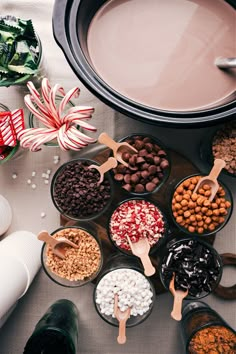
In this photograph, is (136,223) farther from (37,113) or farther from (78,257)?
(37,113)

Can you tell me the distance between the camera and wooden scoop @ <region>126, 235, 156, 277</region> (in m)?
1.35

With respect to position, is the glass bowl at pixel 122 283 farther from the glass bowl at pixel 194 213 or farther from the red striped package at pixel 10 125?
the red striped package at pixel 10 125

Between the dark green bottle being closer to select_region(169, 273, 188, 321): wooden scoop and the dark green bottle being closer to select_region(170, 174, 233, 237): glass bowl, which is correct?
select_region(169, 273, 188, 321): wooden scoop

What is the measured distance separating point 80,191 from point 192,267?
0.36m

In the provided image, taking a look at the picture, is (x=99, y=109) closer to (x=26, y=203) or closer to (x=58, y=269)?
(x=26, y=203)

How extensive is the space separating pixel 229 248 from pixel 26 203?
2.04 feet

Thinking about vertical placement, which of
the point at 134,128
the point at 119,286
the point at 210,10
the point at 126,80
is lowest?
the point at 119,286

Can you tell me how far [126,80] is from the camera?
1349 millimetres

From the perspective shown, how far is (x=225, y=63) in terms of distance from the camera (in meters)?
1.29

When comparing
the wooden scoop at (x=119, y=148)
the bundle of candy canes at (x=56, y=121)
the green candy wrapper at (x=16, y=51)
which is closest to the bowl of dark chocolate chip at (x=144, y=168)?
the wooden scoop at (x=119, y=148)

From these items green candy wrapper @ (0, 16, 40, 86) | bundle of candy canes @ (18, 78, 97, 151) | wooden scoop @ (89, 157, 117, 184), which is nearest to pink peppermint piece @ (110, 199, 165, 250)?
wooden scoop @ (89, 157, 117, 184)

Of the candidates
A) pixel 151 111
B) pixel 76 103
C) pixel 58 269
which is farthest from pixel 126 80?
pixel 58 269

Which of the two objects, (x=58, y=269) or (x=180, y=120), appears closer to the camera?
(x=180, y=120)

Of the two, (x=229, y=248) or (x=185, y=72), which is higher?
(x=185, y=72)
